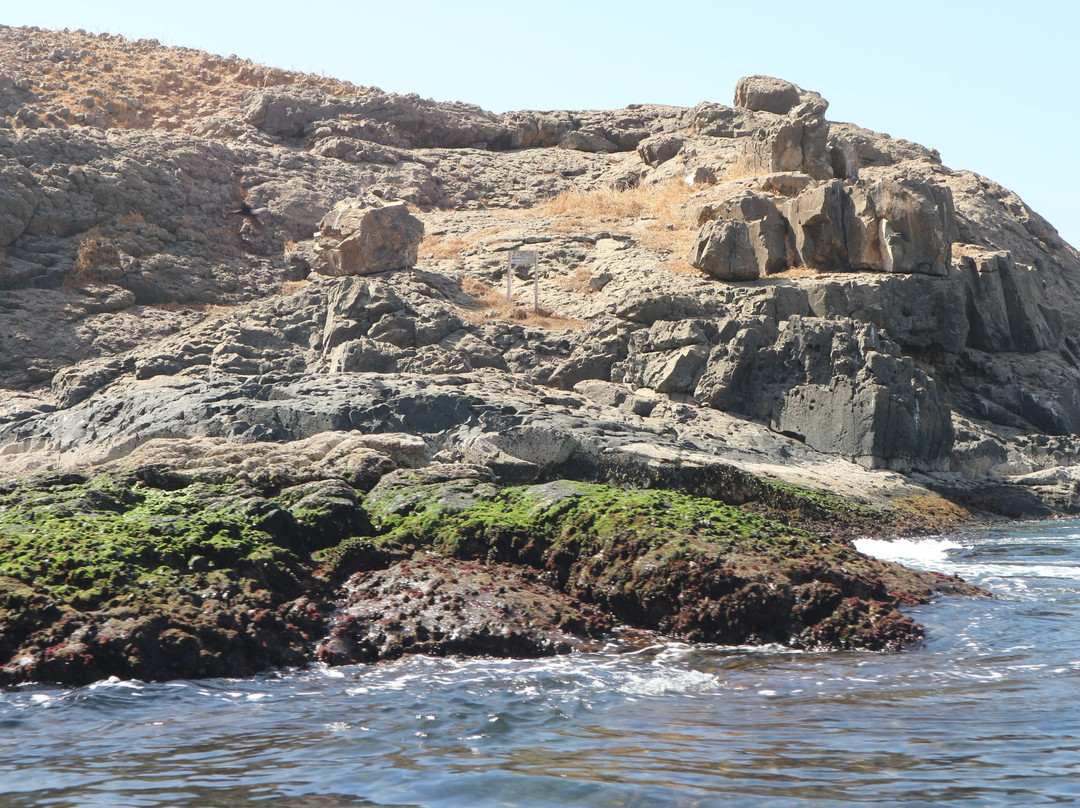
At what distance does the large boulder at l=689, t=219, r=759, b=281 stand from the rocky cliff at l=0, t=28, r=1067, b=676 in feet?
0.20

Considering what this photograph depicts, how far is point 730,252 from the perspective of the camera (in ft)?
77.6

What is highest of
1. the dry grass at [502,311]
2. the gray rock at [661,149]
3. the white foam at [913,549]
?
the gray rock at [661,149]

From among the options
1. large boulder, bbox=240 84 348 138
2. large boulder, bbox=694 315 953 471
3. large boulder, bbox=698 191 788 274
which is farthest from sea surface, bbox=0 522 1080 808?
large boulder, bbox=240 84 348 138

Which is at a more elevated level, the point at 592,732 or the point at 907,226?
the point at 907,226

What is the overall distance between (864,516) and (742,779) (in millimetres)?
12206

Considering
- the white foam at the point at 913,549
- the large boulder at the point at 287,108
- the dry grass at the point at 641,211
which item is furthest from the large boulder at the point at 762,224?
the large boulder at the point at 287,108

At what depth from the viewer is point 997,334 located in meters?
25.4

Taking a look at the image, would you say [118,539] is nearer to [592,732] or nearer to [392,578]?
[392,578]

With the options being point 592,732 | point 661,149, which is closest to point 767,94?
point 661,149

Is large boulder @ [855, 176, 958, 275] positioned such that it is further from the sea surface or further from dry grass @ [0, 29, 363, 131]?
dry grass @ [0, 29, 363, 131]

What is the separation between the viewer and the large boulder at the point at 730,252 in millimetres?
23625

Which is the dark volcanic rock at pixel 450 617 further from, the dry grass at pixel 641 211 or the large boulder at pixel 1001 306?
the large boulder at pixel 1001 306

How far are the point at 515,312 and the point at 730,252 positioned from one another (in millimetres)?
5089

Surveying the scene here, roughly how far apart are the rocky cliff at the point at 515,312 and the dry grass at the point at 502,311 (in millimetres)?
112
